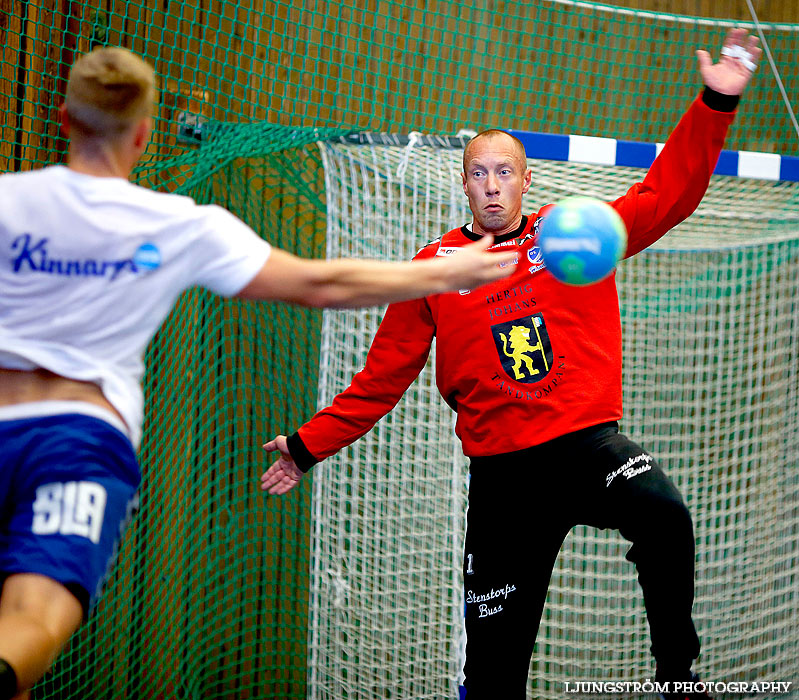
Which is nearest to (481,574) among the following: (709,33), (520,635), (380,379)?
(520,635)

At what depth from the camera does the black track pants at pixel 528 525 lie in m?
2.52

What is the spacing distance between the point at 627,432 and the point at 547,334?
1.96m

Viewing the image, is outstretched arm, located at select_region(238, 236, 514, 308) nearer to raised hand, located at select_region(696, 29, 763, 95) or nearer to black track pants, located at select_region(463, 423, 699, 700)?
black track pants, located at select_region(463, 423, 699, 700)

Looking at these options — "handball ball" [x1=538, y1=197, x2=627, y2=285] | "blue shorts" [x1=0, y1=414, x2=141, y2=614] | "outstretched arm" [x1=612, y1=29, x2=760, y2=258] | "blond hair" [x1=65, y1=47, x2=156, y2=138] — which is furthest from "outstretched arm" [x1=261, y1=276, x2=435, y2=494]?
"blond hair" [x1=65, y1=47, x2=156, y2=138]

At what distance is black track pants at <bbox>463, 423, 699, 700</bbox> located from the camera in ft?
8.26

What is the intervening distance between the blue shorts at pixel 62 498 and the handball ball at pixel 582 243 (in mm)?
1059

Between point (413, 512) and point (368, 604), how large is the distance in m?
0.46

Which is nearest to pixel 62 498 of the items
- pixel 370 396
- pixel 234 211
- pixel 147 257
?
pixel 147 257

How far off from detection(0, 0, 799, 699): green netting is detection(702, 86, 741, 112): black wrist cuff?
161cm

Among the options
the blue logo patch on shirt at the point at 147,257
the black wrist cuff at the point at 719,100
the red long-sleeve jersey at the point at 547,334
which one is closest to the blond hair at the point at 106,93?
the blue logo patch on shirt at the point at 147,257

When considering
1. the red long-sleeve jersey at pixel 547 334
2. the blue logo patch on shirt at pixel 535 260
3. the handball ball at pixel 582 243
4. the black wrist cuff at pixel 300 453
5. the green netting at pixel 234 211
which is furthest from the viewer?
the green netting at pixel 234 211

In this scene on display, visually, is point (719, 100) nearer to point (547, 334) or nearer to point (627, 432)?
point (547, 334)

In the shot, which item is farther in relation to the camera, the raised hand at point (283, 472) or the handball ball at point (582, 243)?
the raised hand at point (283, 472)

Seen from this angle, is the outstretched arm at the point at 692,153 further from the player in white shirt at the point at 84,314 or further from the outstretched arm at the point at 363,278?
the player in white shirt at the point at 84,314
